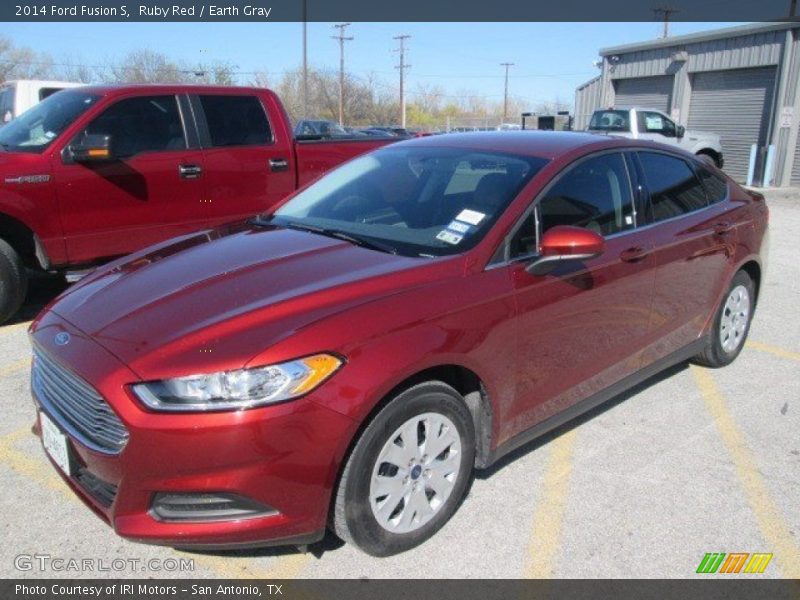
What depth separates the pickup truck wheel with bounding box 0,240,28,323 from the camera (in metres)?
5.29

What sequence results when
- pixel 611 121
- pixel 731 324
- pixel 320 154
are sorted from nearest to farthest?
pixel 731 324, pixel 320 154, pixel 611 121

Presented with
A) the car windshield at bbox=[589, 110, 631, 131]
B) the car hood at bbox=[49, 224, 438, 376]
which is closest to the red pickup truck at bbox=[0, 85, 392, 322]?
the car hood at bbox=[49, 224, 438, 376]

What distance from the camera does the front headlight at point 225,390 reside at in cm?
222

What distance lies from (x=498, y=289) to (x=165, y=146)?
13.6 ft

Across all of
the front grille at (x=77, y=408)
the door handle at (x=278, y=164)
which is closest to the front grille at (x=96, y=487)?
the front grille at (x=77, y=408)

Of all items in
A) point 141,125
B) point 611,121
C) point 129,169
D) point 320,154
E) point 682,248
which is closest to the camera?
point 682,248

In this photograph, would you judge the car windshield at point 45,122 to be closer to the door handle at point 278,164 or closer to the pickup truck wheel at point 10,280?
the pickup truck wheel at point 10,280

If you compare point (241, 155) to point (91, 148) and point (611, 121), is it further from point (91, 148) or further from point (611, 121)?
point (611, 121)

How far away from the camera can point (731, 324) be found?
188 inches

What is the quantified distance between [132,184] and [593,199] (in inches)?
154

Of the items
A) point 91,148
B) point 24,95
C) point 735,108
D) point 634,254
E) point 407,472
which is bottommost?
point 407,472

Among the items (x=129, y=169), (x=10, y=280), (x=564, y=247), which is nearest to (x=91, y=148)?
(x=129, y=169)

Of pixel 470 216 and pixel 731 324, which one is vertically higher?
pixel 470 216

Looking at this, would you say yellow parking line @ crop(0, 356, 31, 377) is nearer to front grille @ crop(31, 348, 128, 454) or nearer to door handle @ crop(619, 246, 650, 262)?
front grille @ crop(31, 348, 128, 454)
